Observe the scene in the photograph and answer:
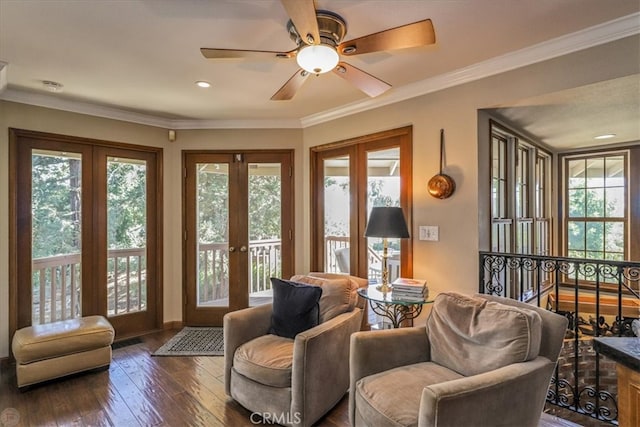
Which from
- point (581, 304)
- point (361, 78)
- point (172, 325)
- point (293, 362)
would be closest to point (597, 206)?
point (581, 304)

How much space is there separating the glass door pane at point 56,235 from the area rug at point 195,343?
999mm

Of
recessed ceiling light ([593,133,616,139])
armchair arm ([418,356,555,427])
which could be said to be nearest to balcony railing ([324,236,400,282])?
armchair arm ([418,356,555,427])

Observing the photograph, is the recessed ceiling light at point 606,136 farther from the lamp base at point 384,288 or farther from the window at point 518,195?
the lamp base at point 384,288

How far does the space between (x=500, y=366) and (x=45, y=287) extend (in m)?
3.92

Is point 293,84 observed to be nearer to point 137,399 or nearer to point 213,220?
point 213,220

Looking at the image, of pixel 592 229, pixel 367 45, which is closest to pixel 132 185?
pixel 367 45

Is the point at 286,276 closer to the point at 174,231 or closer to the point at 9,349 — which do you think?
the point at 174,231

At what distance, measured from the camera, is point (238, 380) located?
88.6 inches

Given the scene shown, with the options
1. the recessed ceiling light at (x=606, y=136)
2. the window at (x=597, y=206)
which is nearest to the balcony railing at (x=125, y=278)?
the recessed ceiling light at (x=606, y=136)

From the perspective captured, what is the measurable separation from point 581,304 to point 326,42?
15.4ft

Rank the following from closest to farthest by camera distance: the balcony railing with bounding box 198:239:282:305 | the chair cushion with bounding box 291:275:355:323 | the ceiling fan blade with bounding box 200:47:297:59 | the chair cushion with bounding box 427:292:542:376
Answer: the chair cushion with bounding box 427:292:542:376, the ceiling fan blade with bounding box 200:47:297:59, the chair cushion with bounding box 291:275:355:323, the balcony railing with bounding box 198:239:282:305

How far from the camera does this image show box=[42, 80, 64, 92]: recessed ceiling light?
2.79 meters

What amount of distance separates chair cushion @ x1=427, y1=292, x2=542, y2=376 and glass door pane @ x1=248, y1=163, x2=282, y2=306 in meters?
2.38

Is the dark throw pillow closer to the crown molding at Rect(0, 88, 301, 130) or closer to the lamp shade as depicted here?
the lamp shade
